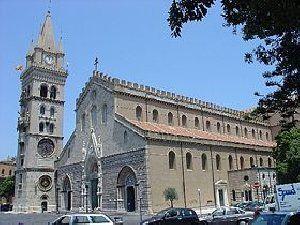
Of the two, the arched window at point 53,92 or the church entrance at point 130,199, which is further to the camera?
the arched window at point 53,92

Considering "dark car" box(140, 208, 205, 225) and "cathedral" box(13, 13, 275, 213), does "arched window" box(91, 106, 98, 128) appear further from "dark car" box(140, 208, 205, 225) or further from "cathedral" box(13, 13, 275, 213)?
"dark car" box(140, 208, 205, 225)

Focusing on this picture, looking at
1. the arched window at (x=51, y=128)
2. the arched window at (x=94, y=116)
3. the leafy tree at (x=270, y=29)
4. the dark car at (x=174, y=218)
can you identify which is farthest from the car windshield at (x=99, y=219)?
the arched window at (x=51, y=128)

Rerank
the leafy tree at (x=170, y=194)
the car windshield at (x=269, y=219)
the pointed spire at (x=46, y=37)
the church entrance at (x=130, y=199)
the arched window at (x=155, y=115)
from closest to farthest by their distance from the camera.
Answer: the car windshield at (x=269, y=219) → the leafy tree at (x=170, y=194) → the church entrance at (x=130, y=199) → the arched window at (x=155, y=115) → the pointed spire at (x=46, y=37)

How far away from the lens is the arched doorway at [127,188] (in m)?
43.8

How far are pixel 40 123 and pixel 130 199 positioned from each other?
30.9 meters

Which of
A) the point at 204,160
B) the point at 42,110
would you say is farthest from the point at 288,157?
the point at 42,110

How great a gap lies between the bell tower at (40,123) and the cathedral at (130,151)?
0.17 m

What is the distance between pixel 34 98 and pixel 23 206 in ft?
59.8

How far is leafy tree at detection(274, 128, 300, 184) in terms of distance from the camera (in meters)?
39.0

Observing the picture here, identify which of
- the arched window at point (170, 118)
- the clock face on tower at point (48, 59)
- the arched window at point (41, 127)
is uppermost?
the clock face on tower at point (48, 59)

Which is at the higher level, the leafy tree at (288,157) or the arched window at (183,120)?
the arched window at (183,120)

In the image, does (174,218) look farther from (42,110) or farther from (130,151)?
(42,110)

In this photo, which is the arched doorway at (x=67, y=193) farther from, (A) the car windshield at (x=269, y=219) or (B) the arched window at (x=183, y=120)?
(A) the car windshield at (x=269, y=219)

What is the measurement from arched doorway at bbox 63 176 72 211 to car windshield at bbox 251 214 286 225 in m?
44.0
